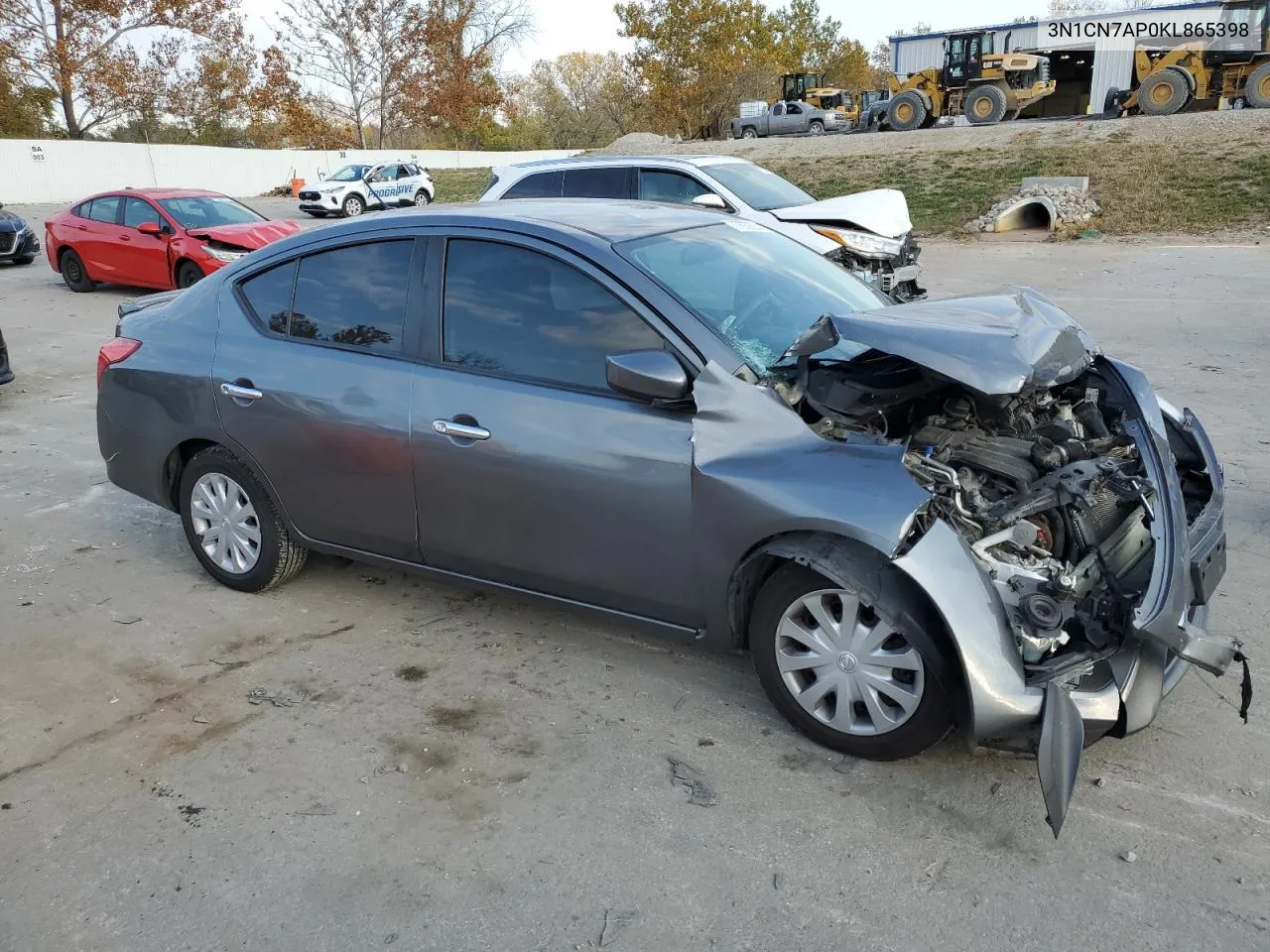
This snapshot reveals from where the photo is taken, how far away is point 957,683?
3.00 meters

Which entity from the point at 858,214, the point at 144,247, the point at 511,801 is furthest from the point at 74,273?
the point at 511,801

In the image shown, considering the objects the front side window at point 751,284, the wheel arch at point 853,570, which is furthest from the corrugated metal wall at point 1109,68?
the wheel arch at point 853,570

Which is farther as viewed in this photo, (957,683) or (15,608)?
(15,608)

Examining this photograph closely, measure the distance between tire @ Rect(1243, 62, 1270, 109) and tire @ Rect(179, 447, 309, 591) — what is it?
29.1 metres

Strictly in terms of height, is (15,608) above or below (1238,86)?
below

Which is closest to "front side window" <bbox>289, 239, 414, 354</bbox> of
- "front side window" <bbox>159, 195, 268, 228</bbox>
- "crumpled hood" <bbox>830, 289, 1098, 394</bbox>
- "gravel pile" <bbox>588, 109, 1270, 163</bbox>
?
"crumpled hood" <bbox>830, 289, 1098, 394</bbox>

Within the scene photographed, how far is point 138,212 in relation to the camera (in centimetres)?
1473

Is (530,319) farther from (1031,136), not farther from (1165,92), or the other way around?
(1165,92)

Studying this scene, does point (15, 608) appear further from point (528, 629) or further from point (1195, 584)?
point (1195, 584)

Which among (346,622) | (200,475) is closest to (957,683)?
(346,622)

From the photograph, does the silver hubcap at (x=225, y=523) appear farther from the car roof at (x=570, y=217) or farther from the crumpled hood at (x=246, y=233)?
the crumpled hood at (x=246, y=233)

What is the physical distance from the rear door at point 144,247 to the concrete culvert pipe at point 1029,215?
15018mm

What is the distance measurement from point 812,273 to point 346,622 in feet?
8.32

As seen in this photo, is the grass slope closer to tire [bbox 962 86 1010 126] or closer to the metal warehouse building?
tire [bbox 962 86 1010 126]
